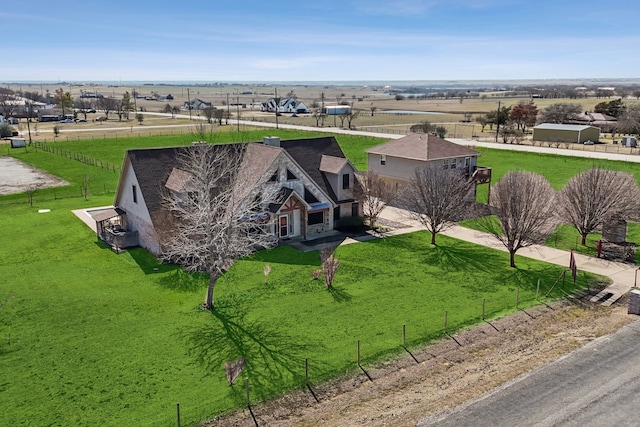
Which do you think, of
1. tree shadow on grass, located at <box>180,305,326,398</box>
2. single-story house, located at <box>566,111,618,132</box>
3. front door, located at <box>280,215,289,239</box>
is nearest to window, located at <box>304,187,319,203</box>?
front door, located at <box>280,215,289,239</box>

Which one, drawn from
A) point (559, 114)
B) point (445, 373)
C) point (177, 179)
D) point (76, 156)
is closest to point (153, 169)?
point (177, 179)

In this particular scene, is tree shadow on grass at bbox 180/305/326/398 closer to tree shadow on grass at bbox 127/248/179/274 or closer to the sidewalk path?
tree shadow on grass at bbox 127/248/179/274

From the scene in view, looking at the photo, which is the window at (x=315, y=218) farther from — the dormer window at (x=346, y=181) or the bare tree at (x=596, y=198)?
the bare tree at (x=596, y=198)

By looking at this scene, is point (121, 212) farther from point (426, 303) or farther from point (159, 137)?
point (159, 137)

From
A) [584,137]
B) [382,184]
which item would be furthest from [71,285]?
[584,137]

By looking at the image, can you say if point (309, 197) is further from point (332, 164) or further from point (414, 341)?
point (414, 341)
